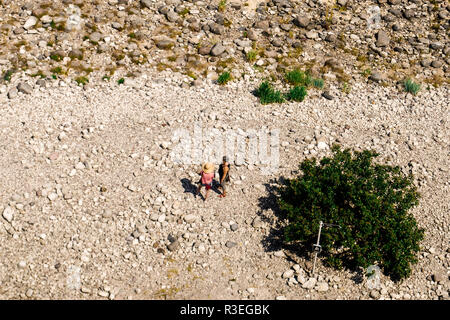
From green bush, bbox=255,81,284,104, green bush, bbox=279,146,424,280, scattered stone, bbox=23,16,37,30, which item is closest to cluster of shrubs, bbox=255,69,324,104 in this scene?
green bush, bbox=255,81,284,104

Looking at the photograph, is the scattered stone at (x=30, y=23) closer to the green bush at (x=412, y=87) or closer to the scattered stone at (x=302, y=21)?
the scattered stone at (x=302, y=21)

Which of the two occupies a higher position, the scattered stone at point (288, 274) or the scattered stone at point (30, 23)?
the scattered stone at point (30, 23)

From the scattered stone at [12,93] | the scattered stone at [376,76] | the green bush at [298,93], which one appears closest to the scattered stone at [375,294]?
the green bush at [298,93]

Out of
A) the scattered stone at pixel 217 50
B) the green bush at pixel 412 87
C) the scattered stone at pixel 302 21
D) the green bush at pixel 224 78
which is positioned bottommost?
the green bush at pixel 224 78

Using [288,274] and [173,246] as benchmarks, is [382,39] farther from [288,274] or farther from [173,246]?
[173,246]

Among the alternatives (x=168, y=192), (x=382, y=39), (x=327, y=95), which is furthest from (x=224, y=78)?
(x=382, y=39)

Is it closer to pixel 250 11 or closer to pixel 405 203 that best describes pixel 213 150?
pixel 405 203
